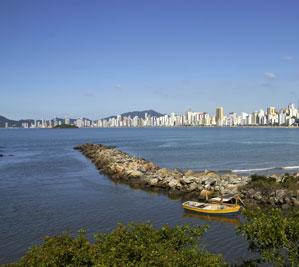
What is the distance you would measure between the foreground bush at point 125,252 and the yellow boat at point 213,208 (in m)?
17.8

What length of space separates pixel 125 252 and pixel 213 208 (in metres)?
20.0

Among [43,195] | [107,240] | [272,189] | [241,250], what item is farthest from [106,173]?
[107,240]

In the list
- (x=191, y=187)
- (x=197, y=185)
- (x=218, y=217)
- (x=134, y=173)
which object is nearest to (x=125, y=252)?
(x=218, y=217)

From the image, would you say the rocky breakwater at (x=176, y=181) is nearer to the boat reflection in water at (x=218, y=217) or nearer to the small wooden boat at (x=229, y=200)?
the small wooden boat at (x=229, y=200)

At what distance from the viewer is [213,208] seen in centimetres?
2994

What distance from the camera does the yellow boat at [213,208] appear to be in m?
29.3

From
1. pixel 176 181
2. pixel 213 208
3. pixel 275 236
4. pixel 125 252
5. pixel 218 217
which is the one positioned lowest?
pixel 218 217

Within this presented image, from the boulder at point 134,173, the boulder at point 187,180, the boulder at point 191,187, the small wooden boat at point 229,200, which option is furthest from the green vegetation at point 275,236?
the boulder at point 134,173

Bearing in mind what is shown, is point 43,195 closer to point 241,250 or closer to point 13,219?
point 13,219

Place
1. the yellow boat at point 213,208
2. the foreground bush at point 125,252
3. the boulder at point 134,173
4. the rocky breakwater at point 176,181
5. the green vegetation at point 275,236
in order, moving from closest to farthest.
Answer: the foreground bush at point 125,252 < the green vegetation at point 275,236 < the yellow boat at point 213,208 < the rocky breakwater at point 176,181 < the boulder at point 134,173

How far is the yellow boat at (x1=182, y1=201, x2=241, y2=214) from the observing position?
29.3 m

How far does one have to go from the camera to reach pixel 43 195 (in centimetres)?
3934

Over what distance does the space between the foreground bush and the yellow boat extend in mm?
17751

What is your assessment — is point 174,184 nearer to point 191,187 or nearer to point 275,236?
point 191,187
